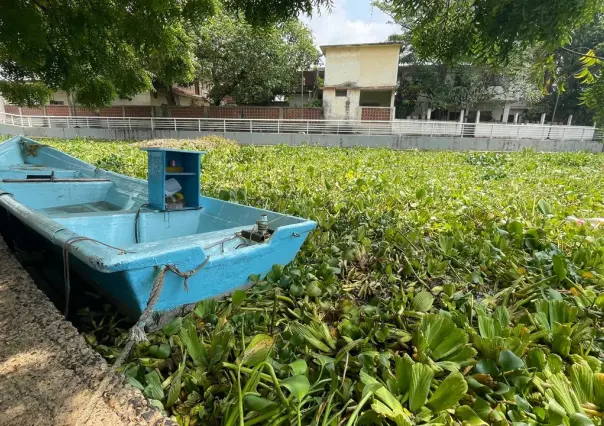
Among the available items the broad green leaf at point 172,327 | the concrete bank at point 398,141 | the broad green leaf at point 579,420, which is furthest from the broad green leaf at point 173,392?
the concrete bank at point 398,141

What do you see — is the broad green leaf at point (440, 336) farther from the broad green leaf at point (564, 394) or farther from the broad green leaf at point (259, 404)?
the broad green leaf at point (259, 404)

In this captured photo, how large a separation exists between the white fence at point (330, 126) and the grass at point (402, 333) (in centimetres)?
1357

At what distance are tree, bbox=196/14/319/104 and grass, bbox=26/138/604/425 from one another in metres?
16.7

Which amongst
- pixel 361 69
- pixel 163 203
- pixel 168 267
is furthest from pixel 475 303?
pixel 361 69

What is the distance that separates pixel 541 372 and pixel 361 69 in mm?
20501

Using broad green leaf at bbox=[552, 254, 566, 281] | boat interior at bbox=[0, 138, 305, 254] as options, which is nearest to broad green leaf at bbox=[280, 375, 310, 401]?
boat interior at bbox=[0, 138, 305, 254]

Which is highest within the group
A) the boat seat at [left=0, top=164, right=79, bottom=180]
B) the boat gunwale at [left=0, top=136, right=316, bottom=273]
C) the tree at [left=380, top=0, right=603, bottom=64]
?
the tree at [left=380, top=0, right=603, bottom=64]

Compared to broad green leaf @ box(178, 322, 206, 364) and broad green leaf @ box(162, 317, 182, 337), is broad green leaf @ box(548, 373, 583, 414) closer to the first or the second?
broad green leaf @ box(178, 322, 206, 364)

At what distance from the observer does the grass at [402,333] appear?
1.22 metres

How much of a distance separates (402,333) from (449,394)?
51 centimetres

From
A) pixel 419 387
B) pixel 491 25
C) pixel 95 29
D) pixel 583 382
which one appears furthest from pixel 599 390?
pixel 95 29

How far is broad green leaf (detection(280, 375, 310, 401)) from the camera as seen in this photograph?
1.17 m

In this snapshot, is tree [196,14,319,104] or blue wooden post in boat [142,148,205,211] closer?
blue wooden post in boat [142,148,205,211]

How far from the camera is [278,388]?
3.89ft
